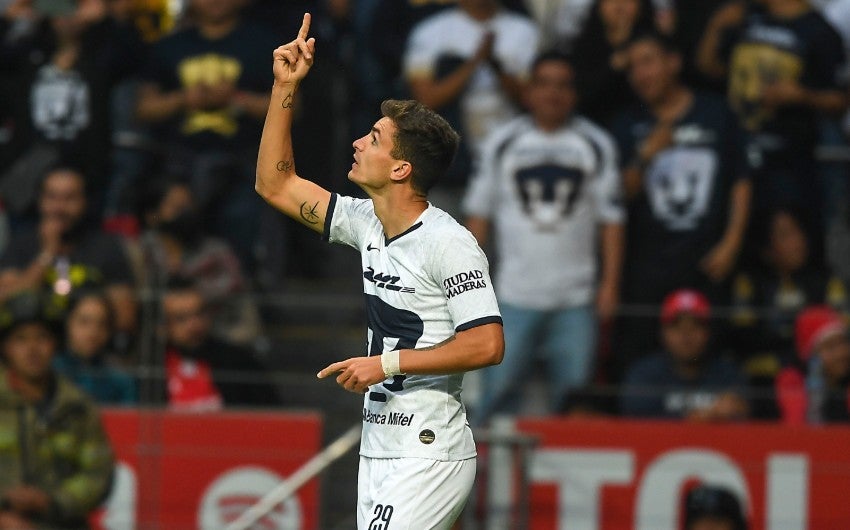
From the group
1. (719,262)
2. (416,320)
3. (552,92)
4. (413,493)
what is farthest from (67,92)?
(413,493)

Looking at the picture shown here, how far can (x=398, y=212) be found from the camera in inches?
225

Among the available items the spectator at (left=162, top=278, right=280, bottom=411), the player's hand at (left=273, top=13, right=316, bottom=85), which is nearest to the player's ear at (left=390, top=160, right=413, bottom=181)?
the player's hand at (left=273, top=13, right=316, bottom=85)

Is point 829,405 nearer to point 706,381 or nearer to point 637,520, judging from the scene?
point 706,381

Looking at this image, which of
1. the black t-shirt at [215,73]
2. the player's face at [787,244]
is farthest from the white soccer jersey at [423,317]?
the black t-shirt at [215,73]

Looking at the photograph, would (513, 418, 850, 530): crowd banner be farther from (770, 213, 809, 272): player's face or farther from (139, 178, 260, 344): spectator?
(139, 178, 260, 344): spectator

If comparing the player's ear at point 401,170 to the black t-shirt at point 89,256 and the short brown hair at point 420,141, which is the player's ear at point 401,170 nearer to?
the short brown hair at point 420,141

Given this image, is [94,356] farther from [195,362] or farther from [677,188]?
[677,188]

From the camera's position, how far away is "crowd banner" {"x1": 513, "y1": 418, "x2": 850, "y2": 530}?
9.12 metres

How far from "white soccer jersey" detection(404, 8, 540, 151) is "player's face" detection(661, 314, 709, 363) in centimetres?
197

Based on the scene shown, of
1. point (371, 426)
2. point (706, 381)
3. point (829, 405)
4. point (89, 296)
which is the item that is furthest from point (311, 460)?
point (371, 426)

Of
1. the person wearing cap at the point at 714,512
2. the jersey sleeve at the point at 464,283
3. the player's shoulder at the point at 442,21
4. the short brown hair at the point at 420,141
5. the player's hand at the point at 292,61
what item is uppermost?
the player's shoulder at the point at 442,21

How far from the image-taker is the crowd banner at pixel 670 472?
9.12 m

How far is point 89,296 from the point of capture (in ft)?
31.9

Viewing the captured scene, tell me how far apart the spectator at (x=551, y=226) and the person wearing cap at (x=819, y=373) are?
1.20 metres
